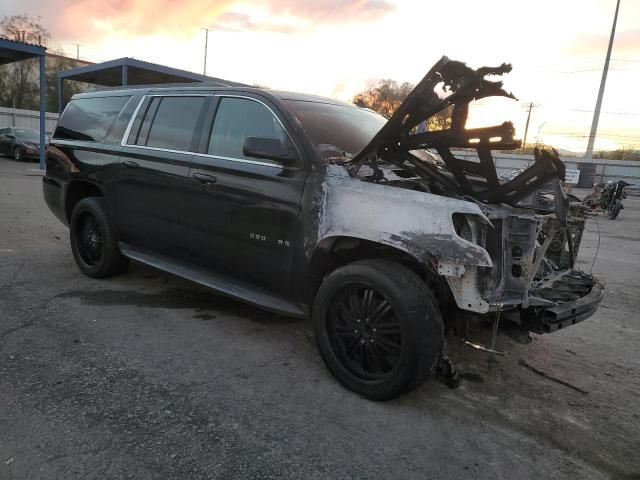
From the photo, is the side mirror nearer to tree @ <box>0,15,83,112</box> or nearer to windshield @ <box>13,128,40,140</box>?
windshield @ <box>13,128,40,140</box>

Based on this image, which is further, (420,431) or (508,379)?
(508,379)

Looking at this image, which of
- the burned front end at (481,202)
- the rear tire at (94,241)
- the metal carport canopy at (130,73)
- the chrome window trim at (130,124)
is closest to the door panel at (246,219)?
the burned front end at (481,202)

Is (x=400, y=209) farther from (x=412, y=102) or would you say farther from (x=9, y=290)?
(x=9, y=290)

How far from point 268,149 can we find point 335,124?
83cm

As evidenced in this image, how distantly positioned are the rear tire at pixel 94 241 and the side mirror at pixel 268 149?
2276mm

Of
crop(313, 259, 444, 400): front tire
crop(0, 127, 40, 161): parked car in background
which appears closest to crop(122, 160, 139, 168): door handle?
crop(313, 259, 444, 400): front tire

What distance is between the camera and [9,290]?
4.80 metres

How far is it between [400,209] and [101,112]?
3.74 m

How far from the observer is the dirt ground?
101 inches

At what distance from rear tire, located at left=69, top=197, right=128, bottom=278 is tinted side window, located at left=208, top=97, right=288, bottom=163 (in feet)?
5.65

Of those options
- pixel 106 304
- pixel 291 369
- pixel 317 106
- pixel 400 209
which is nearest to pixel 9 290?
pixel 106 304

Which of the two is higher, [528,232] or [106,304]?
[528,232]

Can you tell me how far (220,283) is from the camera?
13.2 ft

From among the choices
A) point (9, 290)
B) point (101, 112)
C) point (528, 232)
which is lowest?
point (9, 290)
